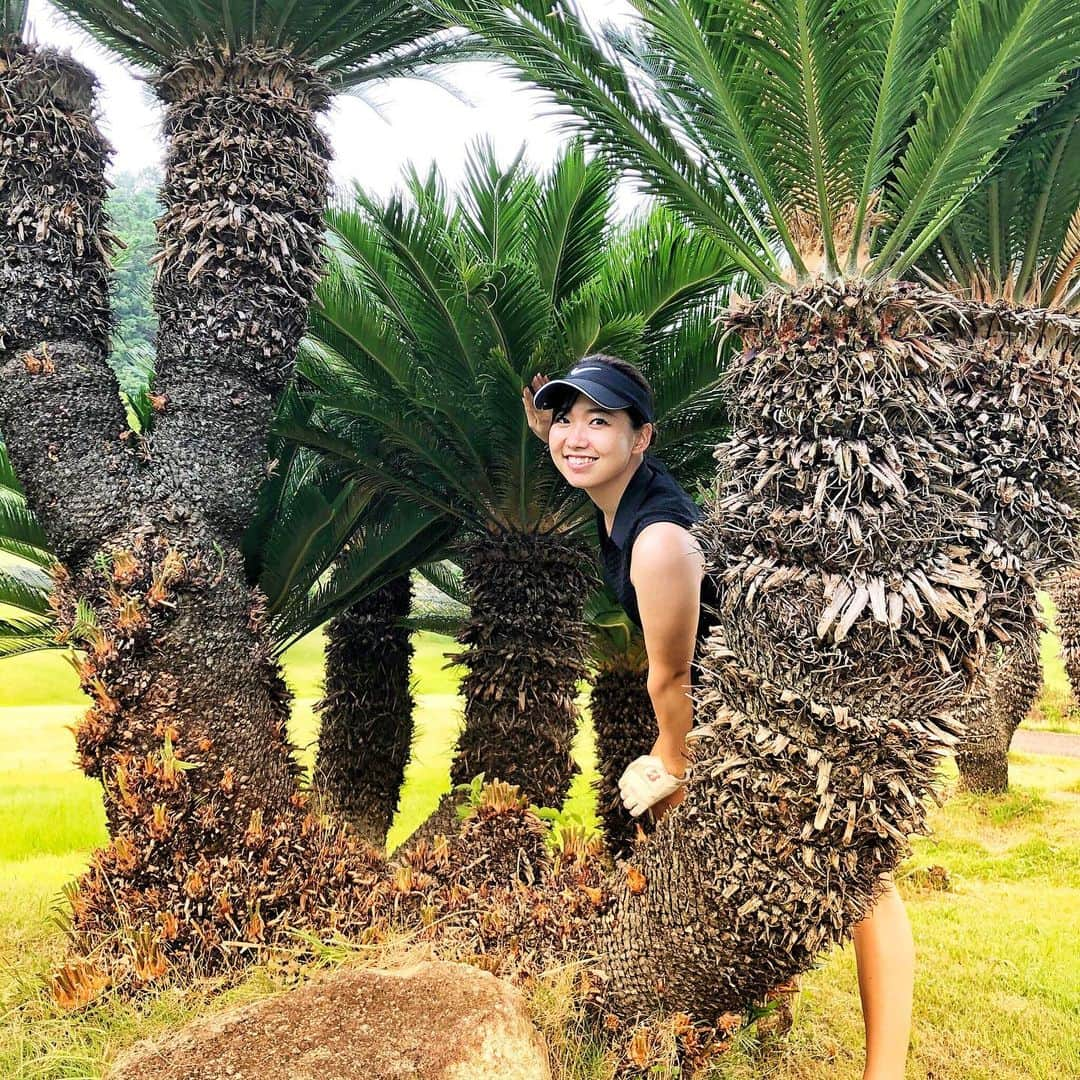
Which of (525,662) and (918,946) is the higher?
(525,662)

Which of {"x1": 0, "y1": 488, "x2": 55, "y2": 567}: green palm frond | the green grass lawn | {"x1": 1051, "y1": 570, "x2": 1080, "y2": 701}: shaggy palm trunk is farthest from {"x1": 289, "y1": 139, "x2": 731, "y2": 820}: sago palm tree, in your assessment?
{"x1": 1051, "y1": 570, "x2": 1080, "y2": 701}: shaggy palm trunk

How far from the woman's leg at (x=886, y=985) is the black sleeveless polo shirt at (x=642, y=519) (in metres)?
1.29

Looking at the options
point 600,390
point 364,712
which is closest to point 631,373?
point 600,390

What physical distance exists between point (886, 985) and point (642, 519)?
2.05 m

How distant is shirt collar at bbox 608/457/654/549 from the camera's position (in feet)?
12.5

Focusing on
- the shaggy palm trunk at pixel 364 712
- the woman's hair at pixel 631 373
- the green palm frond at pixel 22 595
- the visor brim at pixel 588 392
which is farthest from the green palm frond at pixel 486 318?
the green palm frond at pixel 22 595

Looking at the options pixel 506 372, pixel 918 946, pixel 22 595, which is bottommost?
pixel 918 946

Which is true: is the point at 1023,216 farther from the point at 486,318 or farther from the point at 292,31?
the point at 292,31

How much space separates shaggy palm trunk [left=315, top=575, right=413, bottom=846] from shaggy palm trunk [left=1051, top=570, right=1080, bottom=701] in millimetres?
6426

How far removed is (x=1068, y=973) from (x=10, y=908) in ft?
25.1

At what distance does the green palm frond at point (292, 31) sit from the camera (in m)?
4.76

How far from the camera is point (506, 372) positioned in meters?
5.30

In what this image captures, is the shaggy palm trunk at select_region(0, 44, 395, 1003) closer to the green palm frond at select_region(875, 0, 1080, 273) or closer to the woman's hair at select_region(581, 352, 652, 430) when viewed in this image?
the woman's hair at select_region(581, 352, 652, 430)

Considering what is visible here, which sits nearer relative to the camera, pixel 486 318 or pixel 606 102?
pixel 606 102
